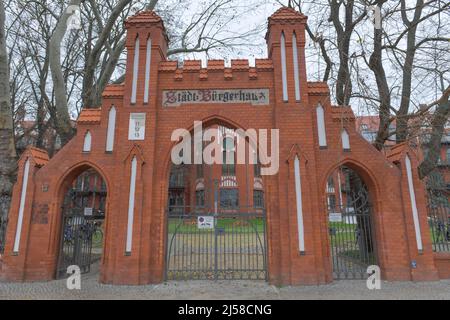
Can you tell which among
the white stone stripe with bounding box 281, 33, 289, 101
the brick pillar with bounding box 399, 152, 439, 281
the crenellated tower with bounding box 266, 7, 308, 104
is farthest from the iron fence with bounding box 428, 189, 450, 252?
the white stone stripe with bounding box 281, 33, 289, 101

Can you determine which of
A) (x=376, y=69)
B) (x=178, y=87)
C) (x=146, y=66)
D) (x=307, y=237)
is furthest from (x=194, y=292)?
(x=376, y=69)

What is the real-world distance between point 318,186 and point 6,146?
8609 mm

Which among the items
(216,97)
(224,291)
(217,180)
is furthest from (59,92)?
(224,291)

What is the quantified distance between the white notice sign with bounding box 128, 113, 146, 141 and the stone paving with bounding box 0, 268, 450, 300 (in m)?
3.59

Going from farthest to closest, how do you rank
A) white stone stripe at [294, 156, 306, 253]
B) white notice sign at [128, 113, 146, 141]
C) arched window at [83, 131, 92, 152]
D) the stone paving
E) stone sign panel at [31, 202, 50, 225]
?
arched window at [83, 131, 92, 152] → white notice sign at [128, 113, 146, 141] → stone sign panel at [31, 202, 50, 225] → white stone stripe at [294, 156, 306, 253] → the stone paving

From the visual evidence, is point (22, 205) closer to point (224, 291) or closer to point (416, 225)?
point (224, 291)

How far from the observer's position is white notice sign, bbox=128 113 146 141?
8.45 meters

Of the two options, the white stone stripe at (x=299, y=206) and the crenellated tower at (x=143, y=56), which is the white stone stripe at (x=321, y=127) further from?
the crenellated tower at (x=143, y=56)

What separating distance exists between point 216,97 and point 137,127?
2.21 m

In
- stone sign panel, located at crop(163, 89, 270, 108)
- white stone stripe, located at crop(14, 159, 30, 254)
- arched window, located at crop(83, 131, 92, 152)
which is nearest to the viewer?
white stone stripe, located at crop(14, 159, 30, 254)

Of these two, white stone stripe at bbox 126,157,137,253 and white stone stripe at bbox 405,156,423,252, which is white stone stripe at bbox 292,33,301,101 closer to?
white stone stripe at bbox 405,156,423,252

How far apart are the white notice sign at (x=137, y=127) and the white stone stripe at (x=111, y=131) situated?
511mm

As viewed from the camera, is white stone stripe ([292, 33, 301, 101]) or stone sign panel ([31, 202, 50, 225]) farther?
white stone stripe ([292, 33, 301, 101])

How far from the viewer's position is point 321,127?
8.62 metres
